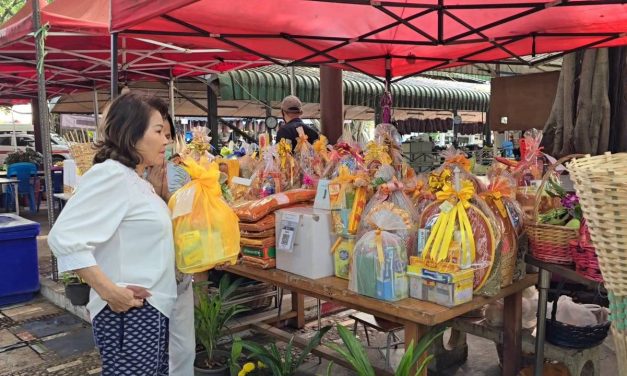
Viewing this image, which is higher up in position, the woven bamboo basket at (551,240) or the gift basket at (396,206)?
the gift basket at (396,206)

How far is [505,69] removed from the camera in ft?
33.2

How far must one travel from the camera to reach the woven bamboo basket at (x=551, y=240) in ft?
7.02

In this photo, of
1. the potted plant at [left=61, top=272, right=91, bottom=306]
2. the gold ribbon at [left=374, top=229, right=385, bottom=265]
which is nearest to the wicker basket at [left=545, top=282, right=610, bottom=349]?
the gold ribbon at [left=374, top=229, right=385, bottom=265]

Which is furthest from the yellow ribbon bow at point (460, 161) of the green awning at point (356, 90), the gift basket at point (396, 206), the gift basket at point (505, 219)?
the green awning at point (356, 90)

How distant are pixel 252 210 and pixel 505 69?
8.99 m

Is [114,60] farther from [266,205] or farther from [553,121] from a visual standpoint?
[553,121]

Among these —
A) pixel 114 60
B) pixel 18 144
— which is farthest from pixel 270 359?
pixel 18 144

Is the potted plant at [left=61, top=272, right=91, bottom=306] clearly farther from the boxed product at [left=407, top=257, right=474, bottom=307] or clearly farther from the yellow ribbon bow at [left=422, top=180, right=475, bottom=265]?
the yellow ribbon bow at [left=422, top=180, right=475, bottom=265]

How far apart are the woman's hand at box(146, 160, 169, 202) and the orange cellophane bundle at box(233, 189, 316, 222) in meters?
0.39

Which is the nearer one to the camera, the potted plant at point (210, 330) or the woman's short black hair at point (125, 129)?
the woman's short black hair at point (125, 129)

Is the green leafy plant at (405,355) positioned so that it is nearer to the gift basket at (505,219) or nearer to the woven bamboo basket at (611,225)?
the gift basket at (505,219)

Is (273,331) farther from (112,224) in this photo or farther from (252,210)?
(112,224)

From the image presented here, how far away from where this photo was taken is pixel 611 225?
2.87 feet

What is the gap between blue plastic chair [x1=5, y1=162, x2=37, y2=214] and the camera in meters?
9.05
